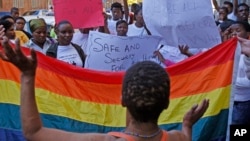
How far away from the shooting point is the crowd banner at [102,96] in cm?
437

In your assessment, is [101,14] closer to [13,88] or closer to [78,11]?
[78,11]

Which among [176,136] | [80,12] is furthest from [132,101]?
[80,12]

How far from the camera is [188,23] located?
501 cm

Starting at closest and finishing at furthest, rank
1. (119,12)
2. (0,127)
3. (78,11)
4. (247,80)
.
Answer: (0,127)
(247,80)
(78,11)
(119,12)

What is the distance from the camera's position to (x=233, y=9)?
9.06 m

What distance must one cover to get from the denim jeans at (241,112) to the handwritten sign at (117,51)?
97cm

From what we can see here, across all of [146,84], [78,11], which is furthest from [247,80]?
[146,84]

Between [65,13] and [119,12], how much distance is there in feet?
6.72

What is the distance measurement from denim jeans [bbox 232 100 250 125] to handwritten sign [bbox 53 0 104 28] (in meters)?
2.10

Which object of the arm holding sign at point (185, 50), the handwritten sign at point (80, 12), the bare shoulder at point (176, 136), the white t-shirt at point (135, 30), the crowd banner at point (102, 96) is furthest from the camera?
the white t-shirt at point (135, 30)

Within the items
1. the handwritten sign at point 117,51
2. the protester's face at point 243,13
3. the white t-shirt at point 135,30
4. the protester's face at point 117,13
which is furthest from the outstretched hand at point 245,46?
the protester's face at point 117,13

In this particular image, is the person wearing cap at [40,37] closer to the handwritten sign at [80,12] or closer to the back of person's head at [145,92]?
the handwritten sign at [80,12]

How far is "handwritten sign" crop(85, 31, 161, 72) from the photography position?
5.30 meters

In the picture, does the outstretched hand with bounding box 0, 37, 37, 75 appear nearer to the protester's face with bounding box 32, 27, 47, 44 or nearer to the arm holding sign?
the arm holding sign
